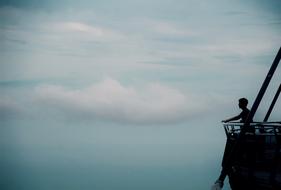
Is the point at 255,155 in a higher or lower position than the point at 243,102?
lower

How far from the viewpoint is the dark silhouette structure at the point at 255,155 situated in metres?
10.5

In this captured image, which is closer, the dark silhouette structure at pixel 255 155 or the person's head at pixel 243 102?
the dark silhouette structure at pixel 255 155

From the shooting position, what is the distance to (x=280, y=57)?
1209cm

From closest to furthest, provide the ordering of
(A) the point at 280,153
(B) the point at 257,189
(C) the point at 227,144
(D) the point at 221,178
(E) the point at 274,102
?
(A) the point at 280,153, (B) the point at 257,189, (D) the point at 221,178, (C) the point at 227,144, (E) the point at 274,102

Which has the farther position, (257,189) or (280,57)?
(280,57)

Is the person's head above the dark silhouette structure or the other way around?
above

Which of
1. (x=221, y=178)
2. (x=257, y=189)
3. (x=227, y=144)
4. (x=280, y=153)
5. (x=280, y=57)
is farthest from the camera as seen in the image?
(x=227, y=144)

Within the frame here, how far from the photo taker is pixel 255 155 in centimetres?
1183

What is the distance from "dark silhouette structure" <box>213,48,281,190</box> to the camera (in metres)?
10.5

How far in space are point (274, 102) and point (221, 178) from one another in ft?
15.7

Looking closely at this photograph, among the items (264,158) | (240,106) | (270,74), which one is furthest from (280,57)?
(264,158)

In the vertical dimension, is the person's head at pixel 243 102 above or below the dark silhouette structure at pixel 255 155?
above

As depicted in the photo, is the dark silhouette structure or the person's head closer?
the dark silhouette structure

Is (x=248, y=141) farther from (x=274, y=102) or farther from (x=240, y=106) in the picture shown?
(x=274, y=102)
